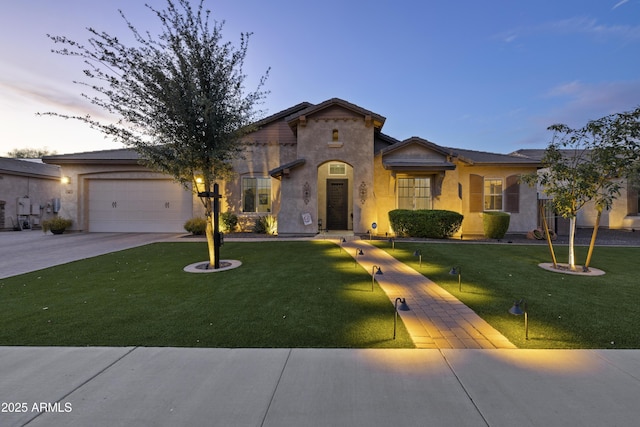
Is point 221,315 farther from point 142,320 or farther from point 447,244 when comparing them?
point 447,244

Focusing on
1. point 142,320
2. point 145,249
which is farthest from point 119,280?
point 145,249

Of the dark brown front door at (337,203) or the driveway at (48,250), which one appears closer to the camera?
the driveway at (48,250)

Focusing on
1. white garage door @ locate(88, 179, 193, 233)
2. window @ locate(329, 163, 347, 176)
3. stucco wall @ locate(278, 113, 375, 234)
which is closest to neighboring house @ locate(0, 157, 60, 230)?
white garage door @ locate(88, 179, 193, 233)

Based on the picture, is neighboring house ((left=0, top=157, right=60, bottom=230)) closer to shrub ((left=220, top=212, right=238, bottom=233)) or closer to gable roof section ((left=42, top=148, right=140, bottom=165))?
gable roof section ((left=42, top=148, right=140, bottom=165))

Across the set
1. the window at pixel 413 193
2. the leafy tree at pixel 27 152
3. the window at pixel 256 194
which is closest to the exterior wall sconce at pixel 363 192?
the window at pixel 413 193

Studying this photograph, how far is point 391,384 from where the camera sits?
254cm

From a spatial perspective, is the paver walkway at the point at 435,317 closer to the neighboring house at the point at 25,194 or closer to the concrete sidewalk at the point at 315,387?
the concrete sidewalk at the point at 315,387

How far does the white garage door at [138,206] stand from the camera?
50.0ft

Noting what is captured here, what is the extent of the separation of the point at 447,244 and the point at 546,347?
26.0 ft

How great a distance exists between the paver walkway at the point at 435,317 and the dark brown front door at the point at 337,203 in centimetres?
809

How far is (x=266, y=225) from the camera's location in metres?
14.0

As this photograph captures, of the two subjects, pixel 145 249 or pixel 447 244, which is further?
pixel 447 244

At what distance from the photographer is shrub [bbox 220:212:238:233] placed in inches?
551

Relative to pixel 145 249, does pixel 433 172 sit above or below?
above
